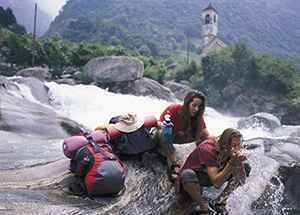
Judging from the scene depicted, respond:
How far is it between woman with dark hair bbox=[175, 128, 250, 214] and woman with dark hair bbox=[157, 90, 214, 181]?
498 mm

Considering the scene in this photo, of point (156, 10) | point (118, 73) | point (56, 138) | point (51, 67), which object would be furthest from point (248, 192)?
point (156, 10)

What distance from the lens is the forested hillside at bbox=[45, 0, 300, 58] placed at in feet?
271

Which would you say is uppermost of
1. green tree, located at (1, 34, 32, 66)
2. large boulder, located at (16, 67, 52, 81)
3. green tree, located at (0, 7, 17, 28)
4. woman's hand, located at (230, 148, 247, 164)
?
green tree, located at (0, 7, 17, 28)

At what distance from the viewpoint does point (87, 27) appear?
71938 millimetres

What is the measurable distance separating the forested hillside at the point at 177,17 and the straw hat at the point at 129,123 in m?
71.2

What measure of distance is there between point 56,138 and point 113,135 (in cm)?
435

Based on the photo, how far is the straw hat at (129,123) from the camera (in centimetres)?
323

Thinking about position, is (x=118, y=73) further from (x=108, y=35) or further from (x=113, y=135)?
(x=108, y=35)

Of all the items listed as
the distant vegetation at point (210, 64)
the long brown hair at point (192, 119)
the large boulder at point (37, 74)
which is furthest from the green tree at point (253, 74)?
the long brown hair at point (192, 119)

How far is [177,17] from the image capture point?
111875 millimetres

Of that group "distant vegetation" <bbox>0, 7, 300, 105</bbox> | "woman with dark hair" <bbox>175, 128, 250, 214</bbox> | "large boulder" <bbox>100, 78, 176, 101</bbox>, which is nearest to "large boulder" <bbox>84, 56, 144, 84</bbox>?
"large boulder" <bbox>100, 78, 176, 101</bbox>

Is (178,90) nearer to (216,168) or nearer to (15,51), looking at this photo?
(15,51)

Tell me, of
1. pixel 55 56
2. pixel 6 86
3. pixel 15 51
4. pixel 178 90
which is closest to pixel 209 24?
pixel 178 90

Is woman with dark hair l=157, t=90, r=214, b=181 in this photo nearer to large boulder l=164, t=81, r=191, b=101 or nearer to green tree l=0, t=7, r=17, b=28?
large boulder l=164, t=81, r=191, b=101
